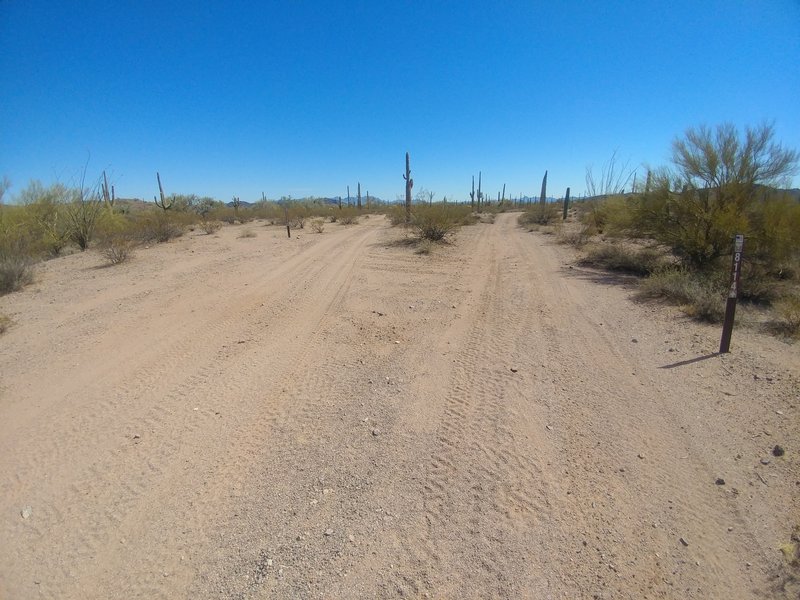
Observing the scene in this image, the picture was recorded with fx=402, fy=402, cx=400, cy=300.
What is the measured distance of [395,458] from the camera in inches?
131

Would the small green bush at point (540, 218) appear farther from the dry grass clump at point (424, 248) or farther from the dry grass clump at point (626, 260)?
the dry grass clump at point (626, 260)

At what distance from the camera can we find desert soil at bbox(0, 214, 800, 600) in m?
2.37

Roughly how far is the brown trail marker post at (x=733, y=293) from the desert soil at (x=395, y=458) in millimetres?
223

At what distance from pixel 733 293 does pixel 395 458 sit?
469cm

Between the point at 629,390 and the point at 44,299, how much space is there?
10805 mm

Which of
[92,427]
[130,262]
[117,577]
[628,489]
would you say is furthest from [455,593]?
[130,262]

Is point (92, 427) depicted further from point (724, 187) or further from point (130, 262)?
point (724, 187)

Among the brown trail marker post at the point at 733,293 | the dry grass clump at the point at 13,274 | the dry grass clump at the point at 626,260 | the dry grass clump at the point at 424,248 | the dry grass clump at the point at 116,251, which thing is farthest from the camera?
the dry grass clump at the point at 424,248

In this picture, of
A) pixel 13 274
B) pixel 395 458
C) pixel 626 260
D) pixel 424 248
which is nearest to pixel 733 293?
pixel 395 458

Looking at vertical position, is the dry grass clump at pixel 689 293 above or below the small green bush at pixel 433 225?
below

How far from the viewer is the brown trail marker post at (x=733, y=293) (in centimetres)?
475

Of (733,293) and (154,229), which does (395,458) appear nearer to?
(733,293)

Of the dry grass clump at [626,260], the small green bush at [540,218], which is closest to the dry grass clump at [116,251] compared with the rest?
the dry grass clump at [626,260]

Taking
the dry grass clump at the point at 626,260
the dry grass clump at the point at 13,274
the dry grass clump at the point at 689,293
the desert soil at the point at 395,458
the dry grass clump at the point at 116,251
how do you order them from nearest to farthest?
the desert soil at the point at 395,458
the dry grass clump at the point at 689,293
the dry grass clump at the point at 13,274
the dry grass clump at the point at 626,260
the dry grass clump at the point at 116,251
